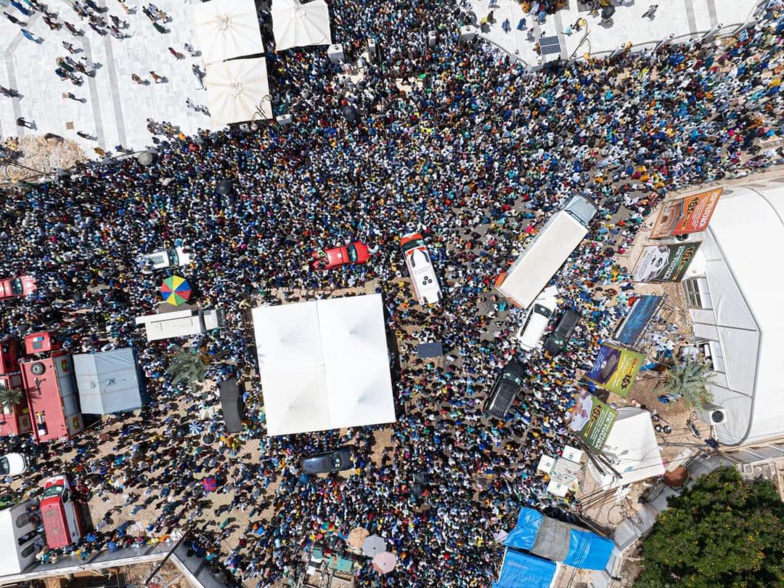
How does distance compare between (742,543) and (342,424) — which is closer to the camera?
(742,543)

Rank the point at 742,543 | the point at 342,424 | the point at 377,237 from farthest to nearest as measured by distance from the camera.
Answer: the point at 377,237 → the point at 342,424 → the point at 742,543

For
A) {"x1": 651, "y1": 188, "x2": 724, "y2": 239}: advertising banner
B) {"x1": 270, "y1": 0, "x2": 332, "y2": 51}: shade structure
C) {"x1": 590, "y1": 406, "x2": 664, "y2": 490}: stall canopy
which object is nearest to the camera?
{"x1": 651, "y1": 188, "x2": 724, "y2": 239}: advertising banner

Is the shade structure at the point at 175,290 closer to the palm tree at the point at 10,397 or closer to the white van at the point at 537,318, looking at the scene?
the palm tree at the point at 10,397

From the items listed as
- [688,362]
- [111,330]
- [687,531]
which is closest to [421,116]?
[688,362]

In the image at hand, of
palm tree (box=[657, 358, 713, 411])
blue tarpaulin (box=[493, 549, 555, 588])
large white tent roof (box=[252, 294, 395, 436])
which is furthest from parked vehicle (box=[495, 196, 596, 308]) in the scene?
blue tarpaulin (box=[493, 549, 555, 588])

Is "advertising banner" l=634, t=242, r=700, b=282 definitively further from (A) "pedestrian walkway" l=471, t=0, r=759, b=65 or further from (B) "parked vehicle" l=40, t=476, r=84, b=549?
(B) "parked vehicle" l=40, t=476, r=84, b=549

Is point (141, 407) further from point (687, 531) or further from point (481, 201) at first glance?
point (687, 531)
